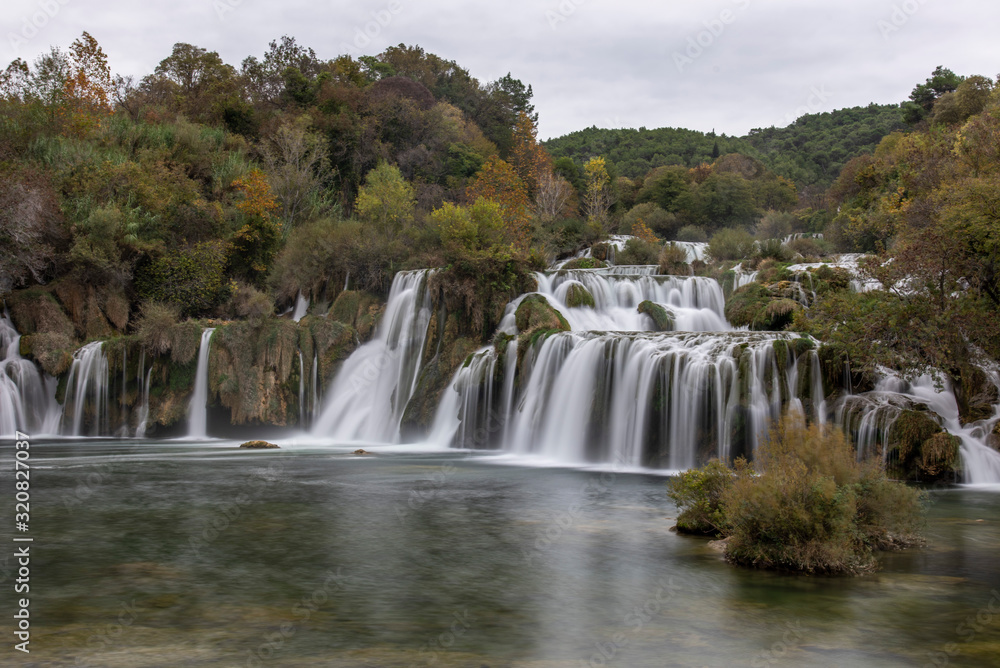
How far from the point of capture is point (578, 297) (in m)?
28.3

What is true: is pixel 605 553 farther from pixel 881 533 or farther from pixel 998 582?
pixel 998 582

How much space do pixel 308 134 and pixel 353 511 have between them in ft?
117

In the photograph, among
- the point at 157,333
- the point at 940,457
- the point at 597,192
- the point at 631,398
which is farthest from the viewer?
the point at 597,192

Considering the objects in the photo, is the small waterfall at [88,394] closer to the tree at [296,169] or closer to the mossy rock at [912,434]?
the tree at [296,169]

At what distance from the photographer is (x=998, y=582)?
29.1ft

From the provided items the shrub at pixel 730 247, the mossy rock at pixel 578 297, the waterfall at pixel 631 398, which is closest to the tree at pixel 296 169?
the mossy rock at pixel 578 297

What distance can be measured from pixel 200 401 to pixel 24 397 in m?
6.34

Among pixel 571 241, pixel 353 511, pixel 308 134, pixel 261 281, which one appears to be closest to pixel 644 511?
pixel 353 511

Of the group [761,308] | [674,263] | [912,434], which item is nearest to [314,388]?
[761,308]

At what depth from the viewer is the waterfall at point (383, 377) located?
2783 cm

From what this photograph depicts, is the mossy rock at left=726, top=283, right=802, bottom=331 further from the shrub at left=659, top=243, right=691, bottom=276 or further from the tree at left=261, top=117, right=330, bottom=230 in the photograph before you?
the tree at left=261, top=117, right=330, bottom=230

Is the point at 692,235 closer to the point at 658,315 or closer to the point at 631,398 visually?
the point at 658,315

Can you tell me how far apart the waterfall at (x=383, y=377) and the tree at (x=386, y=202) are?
608cm

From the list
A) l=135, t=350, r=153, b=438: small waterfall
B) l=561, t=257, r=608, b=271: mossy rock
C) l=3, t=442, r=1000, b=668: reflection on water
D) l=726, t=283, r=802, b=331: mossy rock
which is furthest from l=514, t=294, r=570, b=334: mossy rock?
l=135, t=350, r=153, b=438: small waterfall
